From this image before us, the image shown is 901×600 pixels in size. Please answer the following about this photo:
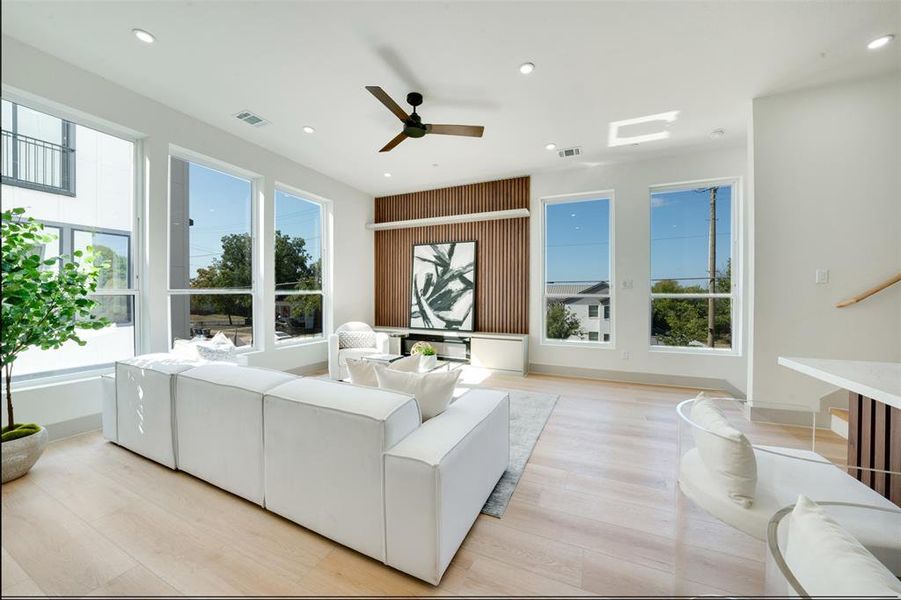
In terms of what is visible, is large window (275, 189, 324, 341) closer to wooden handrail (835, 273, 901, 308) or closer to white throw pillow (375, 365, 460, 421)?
white throw pillow (375, 365, 460, 421)

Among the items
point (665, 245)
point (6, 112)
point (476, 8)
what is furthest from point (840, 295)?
point (6, 112)

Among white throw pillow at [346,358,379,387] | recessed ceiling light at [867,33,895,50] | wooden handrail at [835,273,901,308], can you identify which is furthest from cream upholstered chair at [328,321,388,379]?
recessed ceiling light at [867,33,895,50]

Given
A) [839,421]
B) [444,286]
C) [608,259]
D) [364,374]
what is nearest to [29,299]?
[364,374]

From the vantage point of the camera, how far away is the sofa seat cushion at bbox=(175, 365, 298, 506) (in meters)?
2.01

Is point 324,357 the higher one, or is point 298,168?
point 298,168

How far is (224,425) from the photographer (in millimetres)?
2105

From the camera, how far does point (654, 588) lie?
1588 millimetres

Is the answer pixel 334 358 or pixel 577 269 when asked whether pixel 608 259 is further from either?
pixel 334 358

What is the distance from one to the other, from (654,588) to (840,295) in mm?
3166

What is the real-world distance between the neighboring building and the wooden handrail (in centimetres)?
221

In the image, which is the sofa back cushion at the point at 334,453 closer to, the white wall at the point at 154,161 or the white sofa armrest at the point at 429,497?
the white sofa armrest at the point at 429,497

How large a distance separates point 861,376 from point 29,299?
15.0 ft

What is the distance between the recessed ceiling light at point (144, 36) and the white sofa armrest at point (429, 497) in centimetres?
327

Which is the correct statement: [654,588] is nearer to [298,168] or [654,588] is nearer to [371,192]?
[298,168]
